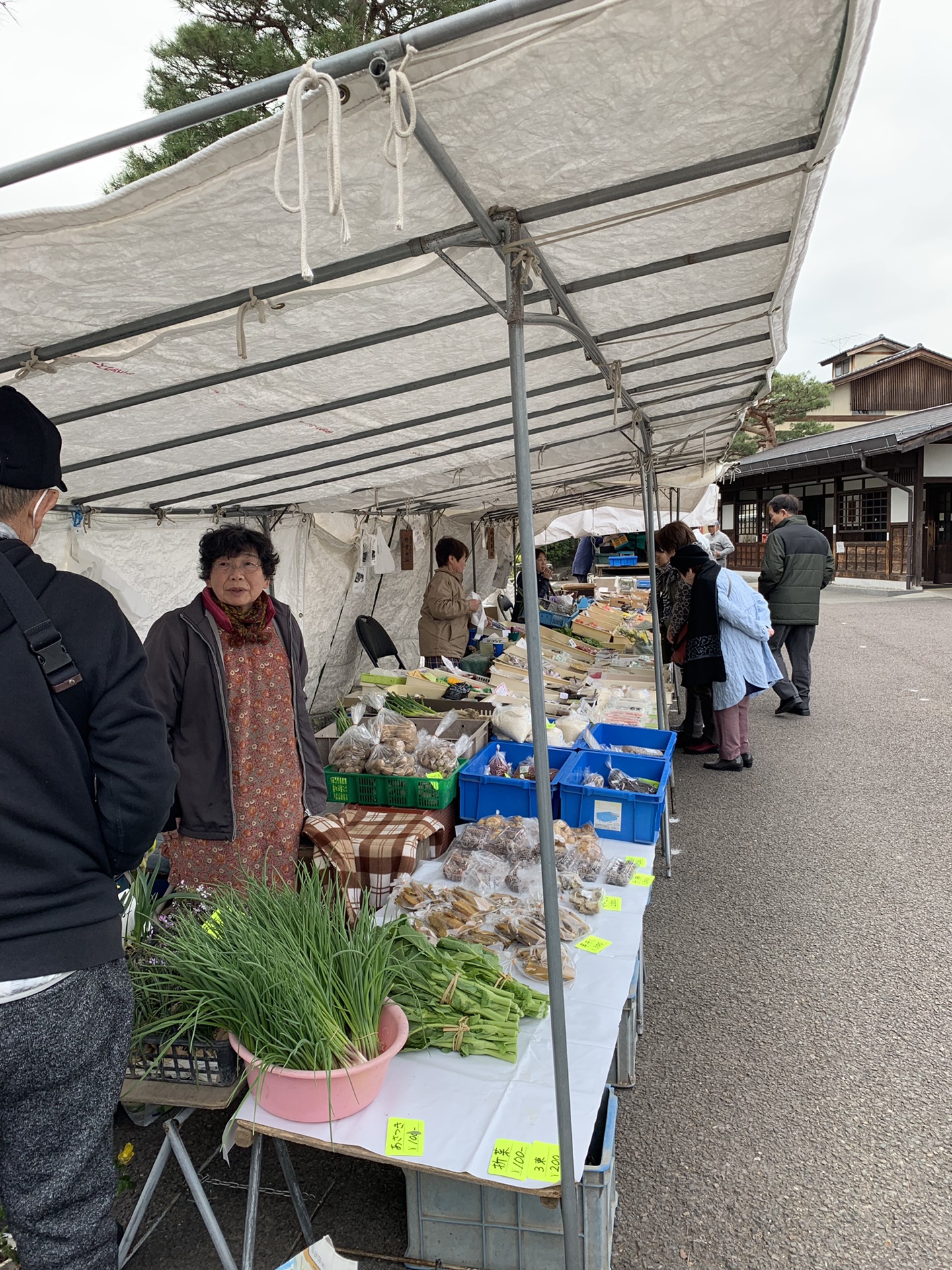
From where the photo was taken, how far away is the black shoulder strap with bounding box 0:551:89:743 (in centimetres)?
134

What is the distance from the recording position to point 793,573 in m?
7.55

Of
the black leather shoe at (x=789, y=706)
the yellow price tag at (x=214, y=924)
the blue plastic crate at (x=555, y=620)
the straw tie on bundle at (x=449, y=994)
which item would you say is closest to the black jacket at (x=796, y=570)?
the black leather shoe at (x=789, y=706)

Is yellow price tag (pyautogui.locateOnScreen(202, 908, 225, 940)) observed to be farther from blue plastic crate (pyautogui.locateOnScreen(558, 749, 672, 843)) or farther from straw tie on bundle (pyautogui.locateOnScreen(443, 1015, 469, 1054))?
blue plastic crate (pyautogui.locateOnScreen(558, 749, 672, 843))

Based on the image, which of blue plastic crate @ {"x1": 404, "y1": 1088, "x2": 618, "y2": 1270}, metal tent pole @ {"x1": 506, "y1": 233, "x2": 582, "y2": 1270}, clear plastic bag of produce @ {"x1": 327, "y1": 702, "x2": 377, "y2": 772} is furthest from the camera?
clear plastic bag of produce @ {"x1": 327, "y1": 702, "x2": 377, "y2": 772}

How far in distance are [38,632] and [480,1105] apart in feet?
4.84

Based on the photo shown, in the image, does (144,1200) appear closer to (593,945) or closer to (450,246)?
(593,945)

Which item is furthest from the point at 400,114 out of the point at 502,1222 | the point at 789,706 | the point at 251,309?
the point at 789,706

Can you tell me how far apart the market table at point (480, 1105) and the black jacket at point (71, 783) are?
28.5 inches

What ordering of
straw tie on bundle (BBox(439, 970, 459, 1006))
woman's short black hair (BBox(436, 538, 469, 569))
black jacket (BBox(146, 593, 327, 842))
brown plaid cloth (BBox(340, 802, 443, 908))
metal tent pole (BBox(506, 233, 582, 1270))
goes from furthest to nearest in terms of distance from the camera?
woman's short black hair (BBox(436, 538, 469, 569))
brown plaid cloth (BBox(340, 802, 443, 908))
black jacket (BBox(146, 593, 327, 842))
straw tie on bundle (BBox(439, 970, 459, 1006))
metal tent pole (BBox(506, 233, 582, 1270))

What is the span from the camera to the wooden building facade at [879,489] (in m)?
18.2

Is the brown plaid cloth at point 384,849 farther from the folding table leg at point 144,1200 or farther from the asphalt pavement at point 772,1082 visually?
the folding table leg at point 144,1200

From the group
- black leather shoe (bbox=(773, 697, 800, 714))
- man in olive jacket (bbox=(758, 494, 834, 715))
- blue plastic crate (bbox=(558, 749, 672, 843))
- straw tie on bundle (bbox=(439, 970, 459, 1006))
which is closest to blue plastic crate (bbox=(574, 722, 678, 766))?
blue plastic crate (bbox=(558, 749, 672, 843))

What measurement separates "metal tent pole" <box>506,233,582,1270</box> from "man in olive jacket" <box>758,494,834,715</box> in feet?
20.2

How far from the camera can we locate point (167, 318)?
6.33 ft
